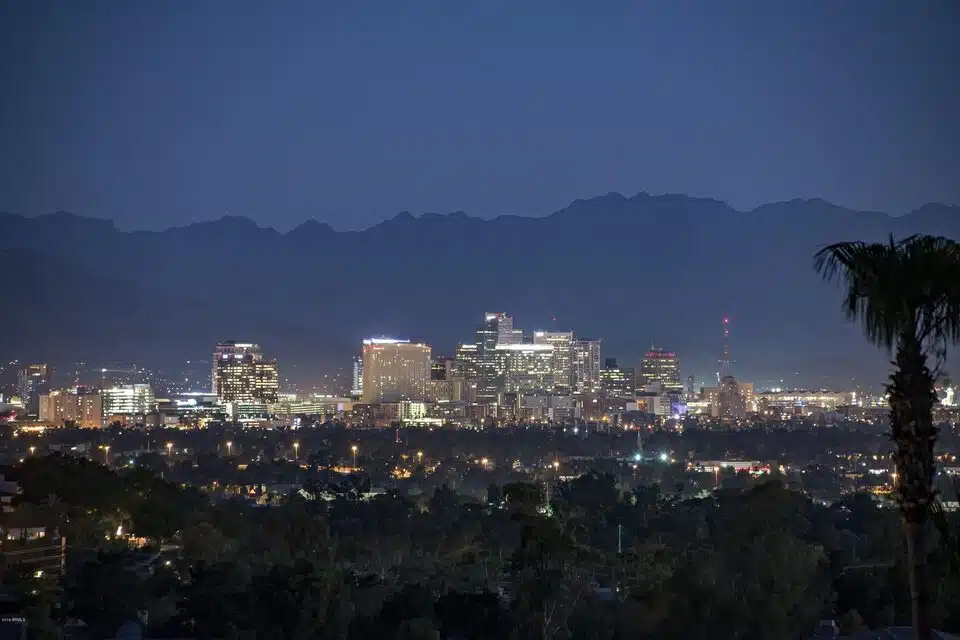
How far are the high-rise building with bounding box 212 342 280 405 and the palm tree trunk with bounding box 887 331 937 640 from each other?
473ft

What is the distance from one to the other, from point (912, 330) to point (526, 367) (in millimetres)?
165242

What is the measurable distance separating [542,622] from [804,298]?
593ft

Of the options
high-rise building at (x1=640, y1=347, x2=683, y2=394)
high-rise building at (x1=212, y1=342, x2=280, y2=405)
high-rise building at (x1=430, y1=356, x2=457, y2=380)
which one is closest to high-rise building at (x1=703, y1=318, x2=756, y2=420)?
high-rise building at (x1=640, y1=347, x2=683, y2=394)

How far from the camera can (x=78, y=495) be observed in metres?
38.3

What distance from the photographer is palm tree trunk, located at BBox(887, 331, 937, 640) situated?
8805 mm

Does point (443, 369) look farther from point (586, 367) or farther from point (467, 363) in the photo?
point (586, 367)

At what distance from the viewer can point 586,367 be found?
17625 centimetres

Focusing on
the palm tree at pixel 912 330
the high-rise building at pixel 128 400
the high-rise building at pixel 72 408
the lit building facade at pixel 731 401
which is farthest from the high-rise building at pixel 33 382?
the palm tree at pixel 912 330

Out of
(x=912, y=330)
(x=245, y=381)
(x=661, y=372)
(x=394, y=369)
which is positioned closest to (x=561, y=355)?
(x=661, y=372)

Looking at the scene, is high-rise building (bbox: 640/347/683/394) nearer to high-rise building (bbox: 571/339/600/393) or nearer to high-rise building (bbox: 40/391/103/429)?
high-rise building (bbox: 571/339/600/393)

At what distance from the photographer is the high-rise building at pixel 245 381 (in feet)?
500

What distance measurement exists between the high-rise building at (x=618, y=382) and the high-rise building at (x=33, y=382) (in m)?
67.9

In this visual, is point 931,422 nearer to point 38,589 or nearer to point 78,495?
point 38,589

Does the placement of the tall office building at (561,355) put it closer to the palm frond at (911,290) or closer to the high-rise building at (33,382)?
the high-rise building at (33,382)
